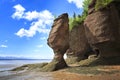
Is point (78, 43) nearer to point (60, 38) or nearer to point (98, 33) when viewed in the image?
point (60, 38)

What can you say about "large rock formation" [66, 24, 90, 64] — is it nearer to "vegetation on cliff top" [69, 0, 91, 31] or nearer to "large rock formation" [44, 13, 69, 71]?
"vegetation on cliff top" [69, 0, 91, 31]

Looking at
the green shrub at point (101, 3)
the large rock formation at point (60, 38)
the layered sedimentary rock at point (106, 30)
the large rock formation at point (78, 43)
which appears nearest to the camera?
the layered sedimentary rock at point (106, 30)

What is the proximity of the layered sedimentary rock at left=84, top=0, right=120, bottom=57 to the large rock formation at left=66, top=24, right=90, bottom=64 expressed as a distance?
33.2 feet

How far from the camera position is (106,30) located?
35.9m

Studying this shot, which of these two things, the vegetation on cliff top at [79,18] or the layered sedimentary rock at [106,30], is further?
the vegetation on cliff top at [79,18]

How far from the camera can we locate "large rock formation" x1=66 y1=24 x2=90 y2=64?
159ft

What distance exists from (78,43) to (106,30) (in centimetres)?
1386

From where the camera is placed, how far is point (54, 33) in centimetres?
3966

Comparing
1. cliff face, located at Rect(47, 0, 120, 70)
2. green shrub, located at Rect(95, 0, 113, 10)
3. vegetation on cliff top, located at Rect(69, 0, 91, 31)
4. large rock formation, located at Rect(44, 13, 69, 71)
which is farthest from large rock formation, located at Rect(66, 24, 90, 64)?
green shrub, located at Rect(95, 0, 113, 10)

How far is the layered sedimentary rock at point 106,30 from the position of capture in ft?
118

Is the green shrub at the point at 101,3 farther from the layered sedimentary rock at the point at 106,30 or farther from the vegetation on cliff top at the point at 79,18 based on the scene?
the vegetation on cliff top at the point at 79,18

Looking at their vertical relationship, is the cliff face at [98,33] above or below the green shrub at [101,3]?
below

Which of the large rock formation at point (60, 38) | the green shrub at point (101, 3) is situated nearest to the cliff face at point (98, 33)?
the large rock formation at point (60, 38)

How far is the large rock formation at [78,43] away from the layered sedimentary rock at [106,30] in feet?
33.2
